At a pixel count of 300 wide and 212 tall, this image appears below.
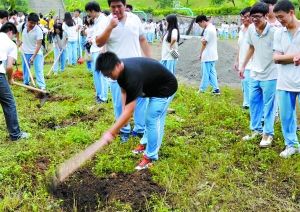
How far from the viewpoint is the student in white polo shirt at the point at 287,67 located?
452 centimetres

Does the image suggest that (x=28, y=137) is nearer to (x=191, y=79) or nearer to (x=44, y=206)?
(x=44, y=206)

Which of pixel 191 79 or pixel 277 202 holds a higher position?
pixel 277 202

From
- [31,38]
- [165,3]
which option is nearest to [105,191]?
[31,38]

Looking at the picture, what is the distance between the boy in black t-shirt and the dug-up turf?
1.07ft

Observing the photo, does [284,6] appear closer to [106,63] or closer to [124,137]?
[106,63]

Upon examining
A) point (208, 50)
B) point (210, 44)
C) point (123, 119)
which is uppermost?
point (123, 119)

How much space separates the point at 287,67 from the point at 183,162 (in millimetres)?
1659

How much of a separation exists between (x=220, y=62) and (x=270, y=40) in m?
8.74

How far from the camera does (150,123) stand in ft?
15.2

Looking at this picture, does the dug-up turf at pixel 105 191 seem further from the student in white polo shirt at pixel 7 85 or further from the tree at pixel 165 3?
the tree at pixel 165 3

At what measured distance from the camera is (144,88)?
4.43 m

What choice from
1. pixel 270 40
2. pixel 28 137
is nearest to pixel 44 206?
pixel 28 137

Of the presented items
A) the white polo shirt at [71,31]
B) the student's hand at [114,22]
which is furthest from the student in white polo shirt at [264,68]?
the white polo shirt at [71,31]

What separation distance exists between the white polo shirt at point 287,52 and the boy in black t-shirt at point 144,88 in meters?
1.30
